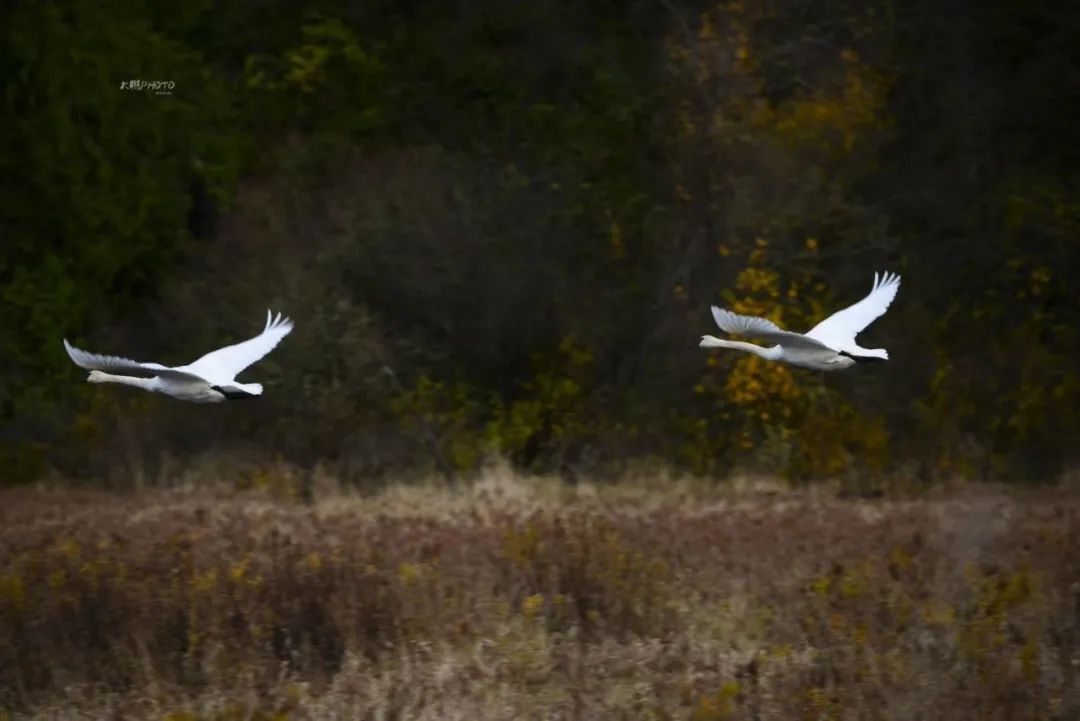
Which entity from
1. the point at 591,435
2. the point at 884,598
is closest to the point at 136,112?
the point at 591,435

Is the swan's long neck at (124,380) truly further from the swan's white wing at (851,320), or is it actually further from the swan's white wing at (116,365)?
the swan's white wing at (851,320)

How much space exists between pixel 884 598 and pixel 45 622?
4.49m

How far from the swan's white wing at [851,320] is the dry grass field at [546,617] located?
1.25 metres

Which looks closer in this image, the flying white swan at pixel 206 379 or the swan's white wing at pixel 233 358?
the flying white swan at pixel 206 379

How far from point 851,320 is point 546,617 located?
2.65 m

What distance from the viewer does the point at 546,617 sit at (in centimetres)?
1014

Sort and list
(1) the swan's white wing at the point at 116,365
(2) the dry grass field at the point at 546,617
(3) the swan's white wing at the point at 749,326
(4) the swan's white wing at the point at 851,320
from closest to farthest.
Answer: (1) the swan's white wing at the point at 116,365, (2) the dry grass field at the point at 546,617, (3) the swan's white wing at the point at 749,326, (4) the swan's white wing at the point at 851,320

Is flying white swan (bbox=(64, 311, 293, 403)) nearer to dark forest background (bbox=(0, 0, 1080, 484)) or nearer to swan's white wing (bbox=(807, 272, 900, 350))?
swan's white wing (bbox=(807, 272, 900, 350))

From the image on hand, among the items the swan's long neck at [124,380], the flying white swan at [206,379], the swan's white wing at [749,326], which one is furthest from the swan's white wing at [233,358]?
the swan's white wing at [749,326]

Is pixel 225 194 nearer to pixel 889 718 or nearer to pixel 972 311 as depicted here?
pixel 972 311

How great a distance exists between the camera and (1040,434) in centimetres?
1725

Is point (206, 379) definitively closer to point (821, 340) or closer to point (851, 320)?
point (821, 340)

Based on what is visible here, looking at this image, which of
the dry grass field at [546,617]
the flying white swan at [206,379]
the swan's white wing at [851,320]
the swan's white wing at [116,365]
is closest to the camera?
the swan's white wing at [116,365]

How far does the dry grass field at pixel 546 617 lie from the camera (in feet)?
30.3
